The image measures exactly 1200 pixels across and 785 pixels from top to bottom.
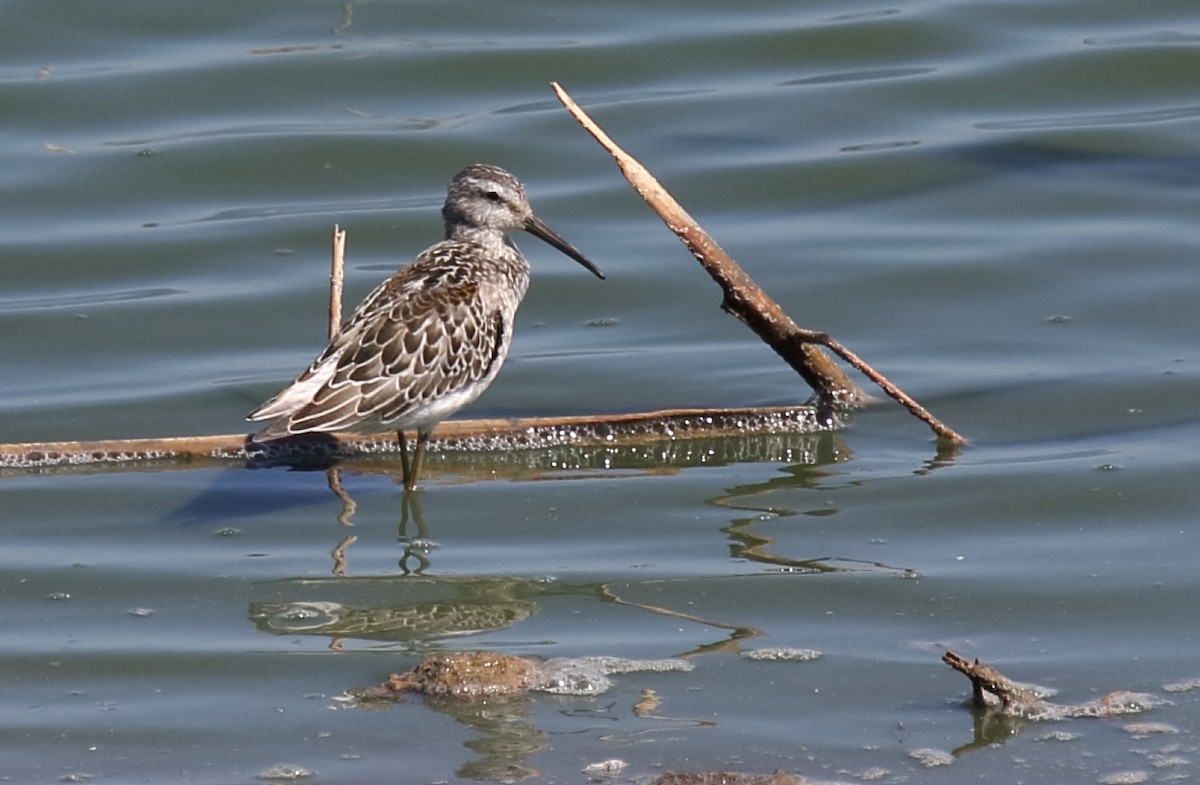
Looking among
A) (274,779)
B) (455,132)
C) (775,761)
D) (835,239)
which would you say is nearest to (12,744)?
(274,779)

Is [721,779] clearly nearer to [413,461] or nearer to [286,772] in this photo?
[286,772]

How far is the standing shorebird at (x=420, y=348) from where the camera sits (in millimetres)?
7387

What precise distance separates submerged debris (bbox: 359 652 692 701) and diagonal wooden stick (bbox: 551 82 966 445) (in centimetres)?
198

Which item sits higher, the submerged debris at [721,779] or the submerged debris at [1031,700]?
the submerged debris at [1031,700]

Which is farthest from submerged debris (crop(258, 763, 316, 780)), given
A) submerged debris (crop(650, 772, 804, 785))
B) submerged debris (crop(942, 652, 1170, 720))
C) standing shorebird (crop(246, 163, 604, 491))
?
standing shorebird (crop(246, 163, 604, 491))

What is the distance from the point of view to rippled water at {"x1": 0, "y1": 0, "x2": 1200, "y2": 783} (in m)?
5.64

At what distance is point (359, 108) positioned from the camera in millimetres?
12734

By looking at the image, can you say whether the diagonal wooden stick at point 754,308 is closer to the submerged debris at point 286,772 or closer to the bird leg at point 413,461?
the bird leg at point 413,461

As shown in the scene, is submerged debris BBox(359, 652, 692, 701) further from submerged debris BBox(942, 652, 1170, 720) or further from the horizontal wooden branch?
the horizontal wooden branch

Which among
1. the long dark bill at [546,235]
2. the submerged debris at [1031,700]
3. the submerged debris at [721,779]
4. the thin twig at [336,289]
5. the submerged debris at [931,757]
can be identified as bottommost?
the submerged debris at [721,779]

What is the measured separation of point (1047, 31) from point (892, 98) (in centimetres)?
170

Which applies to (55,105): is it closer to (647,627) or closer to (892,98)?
(892,98)

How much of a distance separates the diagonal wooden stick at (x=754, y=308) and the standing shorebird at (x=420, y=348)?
831mm

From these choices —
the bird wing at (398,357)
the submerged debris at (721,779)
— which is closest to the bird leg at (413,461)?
the bird wing at (398,357)
